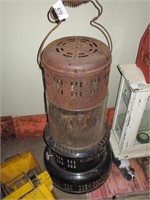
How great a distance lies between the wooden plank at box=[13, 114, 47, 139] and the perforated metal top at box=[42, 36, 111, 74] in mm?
903

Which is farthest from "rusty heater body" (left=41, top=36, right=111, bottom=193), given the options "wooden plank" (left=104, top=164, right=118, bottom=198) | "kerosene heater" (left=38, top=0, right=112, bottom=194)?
"wooden plank" (left=104, top=164, right=118, bottom=198)

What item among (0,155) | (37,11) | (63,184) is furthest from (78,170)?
(37,11)

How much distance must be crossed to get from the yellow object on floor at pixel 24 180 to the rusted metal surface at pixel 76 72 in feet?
2.02

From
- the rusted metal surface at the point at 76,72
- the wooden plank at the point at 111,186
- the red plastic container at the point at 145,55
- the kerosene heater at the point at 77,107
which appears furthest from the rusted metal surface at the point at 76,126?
the wooden plank at the point at 111,186

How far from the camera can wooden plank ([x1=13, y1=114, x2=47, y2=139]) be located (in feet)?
6.21

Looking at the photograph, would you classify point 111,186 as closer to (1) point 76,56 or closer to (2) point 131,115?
(2) point 131,115

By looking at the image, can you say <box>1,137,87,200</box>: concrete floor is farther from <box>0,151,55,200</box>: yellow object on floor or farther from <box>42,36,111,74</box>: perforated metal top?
<box>42,36,111,74</box>: perforated metal top

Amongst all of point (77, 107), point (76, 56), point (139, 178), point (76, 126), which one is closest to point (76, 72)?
point (76, 56)

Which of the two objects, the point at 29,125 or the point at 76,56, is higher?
the point at 76,56

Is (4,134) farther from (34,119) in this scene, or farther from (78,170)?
(78,170)

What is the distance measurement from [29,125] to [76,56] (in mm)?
1086

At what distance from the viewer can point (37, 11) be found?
1328 millimetres

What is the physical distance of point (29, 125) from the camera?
195cm

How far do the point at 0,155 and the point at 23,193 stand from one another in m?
0.58
